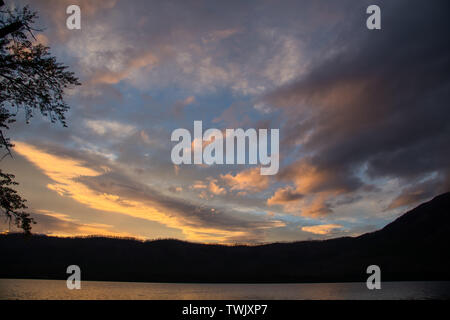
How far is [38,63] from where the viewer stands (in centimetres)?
1308

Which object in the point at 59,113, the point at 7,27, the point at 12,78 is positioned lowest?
the point at 59,113

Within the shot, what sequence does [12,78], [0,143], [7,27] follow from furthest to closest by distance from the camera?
[0,143]
[12,78]
[7,27]

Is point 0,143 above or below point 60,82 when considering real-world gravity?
below
